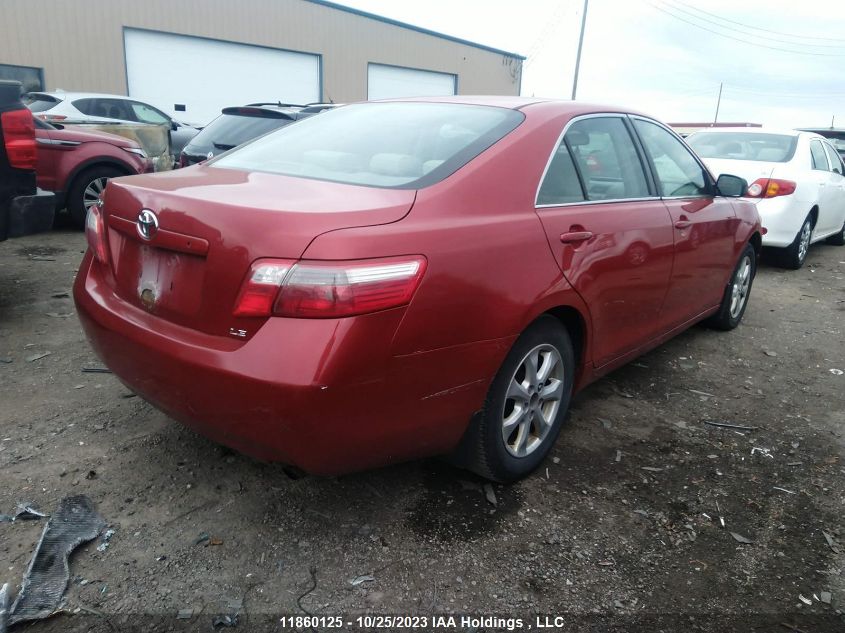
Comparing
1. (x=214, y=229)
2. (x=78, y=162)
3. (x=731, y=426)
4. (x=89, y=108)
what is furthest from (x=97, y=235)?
(x=89, y=108)

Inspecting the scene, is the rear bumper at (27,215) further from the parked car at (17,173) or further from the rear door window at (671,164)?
the rear door window at (671,164)

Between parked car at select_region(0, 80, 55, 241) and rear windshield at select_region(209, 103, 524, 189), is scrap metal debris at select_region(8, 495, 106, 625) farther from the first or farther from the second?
parked car at select_region(0, 80, 55, 241)

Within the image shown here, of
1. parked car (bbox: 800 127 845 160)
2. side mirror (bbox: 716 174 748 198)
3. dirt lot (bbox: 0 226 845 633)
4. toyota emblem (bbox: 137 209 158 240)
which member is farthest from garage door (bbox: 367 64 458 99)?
toyota emblem (bbox: 137 209 158 240)

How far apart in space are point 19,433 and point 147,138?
727cm

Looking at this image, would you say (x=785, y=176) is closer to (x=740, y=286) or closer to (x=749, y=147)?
(x=749, y=147)

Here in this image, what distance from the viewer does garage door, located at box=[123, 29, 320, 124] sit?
59.0ft

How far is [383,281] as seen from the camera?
2.00m

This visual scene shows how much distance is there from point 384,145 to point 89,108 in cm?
912

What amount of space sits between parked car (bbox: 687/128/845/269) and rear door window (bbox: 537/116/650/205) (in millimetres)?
4375

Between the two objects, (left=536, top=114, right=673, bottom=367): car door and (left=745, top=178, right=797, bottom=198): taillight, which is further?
(left=745, top=178, right=797, bottom=198): taillight

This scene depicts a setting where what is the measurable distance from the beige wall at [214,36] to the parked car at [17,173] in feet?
47.4

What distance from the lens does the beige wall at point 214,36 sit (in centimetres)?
1603

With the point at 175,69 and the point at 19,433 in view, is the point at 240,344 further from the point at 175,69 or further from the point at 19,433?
the point at 175,69

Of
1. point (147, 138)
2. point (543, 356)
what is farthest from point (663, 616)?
point (147, 138)
